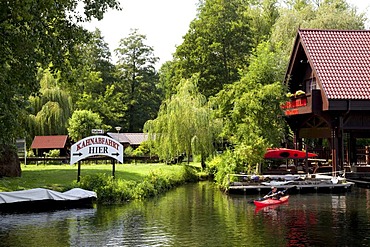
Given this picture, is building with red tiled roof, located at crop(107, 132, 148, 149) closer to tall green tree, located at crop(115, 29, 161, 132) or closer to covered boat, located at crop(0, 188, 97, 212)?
tall green tree, located at crop(115, 29, 161, 132)

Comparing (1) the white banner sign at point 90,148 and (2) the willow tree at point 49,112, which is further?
(2) the willow tree at point 49,112

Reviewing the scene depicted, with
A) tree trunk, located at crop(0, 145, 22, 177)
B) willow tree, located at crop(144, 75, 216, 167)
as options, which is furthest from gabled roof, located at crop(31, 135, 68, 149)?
tree trunk, located at crop(0, 145, 22, 177)

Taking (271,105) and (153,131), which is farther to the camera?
(153,131)

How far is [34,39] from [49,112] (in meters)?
37.6

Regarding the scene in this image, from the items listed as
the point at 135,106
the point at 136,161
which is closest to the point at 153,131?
the point at 136,161

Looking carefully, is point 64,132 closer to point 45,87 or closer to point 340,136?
point 45,87

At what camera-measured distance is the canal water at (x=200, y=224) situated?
14842 mm

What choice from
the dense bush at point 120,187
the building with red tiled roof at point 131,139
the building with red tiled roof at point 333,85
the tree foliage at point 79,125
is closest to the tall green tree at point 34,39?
the dense bush at point 120,187

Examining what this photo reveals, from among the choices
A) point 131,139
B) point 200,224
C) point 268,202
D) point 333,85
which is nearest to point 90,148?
point 268,202

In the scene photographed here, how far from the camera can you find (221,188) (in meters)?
29.5

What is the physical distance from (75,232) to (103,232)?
926 mm

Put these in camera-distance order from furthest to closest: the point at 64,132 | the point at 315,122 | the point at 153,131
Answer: the point at 64,132 → the point at 153,131 → the point at 315,122

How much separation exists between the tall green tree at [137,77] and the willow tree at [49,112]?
1823 centimetres

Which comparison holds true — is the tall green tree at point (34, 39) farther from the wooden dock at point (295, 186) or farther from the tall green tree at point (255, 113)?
the tall green tree at point (255, 113)
